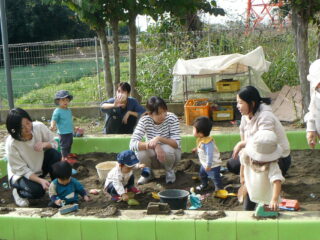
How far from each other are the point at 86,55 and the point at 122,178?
6898mm

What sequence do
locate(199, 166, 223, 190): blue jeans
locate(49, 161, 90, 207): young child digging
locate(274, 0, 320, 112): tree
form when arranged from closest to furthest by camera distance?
locate(49, 161, 90, 207): young child digging < locate(199, 166, 223, 190): blue jeans < locate(274, 0, 320, 112): tree

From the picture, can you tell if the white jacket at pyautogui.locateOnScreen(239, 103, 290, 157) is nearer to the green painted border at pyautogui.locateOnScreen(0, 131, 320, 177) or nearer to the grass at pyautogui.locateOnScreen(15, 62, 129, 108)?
the green painted border at pyautogui.locateOnScreen(0, 131, 320, 177)

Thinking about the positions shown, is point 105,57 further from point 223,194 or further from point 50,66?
point 223,194

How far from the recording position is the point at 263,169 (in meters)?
3.45

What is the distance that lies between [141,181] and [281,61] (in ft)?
20.3

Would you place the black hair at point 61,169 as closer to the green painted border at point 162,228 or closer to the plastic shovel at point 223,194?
the green painted border at point 162,228

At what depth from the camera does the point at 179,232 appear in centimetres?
348

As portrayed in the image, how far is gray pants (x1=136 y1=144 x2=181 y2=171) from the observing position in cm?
512

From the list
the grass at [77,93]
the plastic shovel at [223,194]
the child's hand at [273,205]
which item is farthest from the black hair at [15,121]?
the grass at [77,93]

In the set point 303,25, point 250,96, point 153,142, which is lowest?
point 153,142

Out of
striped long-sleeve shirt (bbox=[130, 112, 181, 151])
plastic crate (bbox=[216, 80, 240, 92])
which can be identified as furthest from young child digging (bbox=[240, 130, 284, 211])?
plastic crate (bbox=[216, 80, 240, 92])

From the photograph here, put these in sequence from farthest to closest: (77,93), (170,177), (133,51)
→ 1. (77,93)
2. (133,51)
3. (170,177)

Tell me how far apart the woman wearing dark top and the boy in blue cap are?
80.0 inches

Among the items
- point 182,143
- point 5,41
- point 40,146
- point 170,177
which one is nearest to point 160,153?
point 170,177
